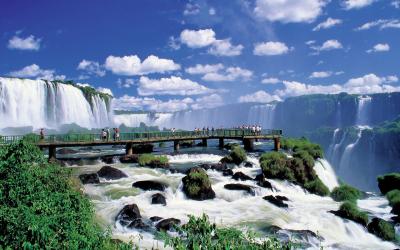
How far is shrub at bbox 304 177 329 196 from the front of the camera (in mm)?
32125

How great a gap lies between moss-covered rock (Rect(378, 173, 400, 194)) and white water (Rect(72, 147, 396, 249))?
6.14 ft

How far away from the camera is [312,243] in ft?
67.1

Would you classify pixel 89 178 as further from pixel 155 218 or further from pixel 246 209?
pixel 246 209

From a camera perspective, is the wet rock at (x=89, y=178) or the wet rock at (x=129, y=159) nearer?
the wet rock at (x=89, y=178)

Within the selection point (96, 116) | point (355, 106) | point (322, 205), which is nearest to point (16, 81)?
point (96, 116)

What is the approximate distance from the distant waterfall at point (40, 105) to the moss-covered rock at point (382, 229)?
66.0m

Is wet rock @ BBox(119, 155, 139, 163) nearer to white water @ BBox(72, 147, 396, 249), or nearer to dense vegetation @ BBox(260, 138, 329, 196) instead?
white water @ BBox(72, 147, 396, 249)

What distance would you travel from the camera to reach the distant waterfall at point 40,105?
74188 mm

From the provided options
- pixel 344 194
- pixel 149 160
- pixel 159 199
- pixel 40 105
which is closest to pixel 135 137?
pixel 149 160

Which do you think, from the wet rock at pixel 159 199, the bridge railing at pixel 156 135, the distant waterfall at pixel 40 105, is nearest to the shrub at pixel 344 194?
the wet rock at pixel 159 199

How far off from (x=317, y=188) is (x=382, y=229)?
984 centimetres

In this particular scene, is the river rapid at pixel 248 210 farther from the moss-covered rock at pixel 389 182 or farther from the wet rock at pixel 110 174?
the moss-covered rock at pixel 389 182

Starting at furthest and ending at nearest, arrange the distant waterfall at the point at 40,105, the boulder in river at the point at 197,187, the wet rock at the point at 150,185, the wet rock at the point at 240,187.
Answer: the distant waterfall at the point at 40,105 < the wet rock at the point at 240,187 < the wet rock at the point at 150,185 < the boulder in river at the point at 197,187

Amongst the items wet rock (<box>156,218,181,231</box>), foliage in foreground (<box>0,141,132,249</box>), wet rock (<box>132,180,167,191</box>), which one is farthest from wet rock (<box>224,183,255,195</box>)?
foliage in foreground (<box>0,141,132,249</box>)
